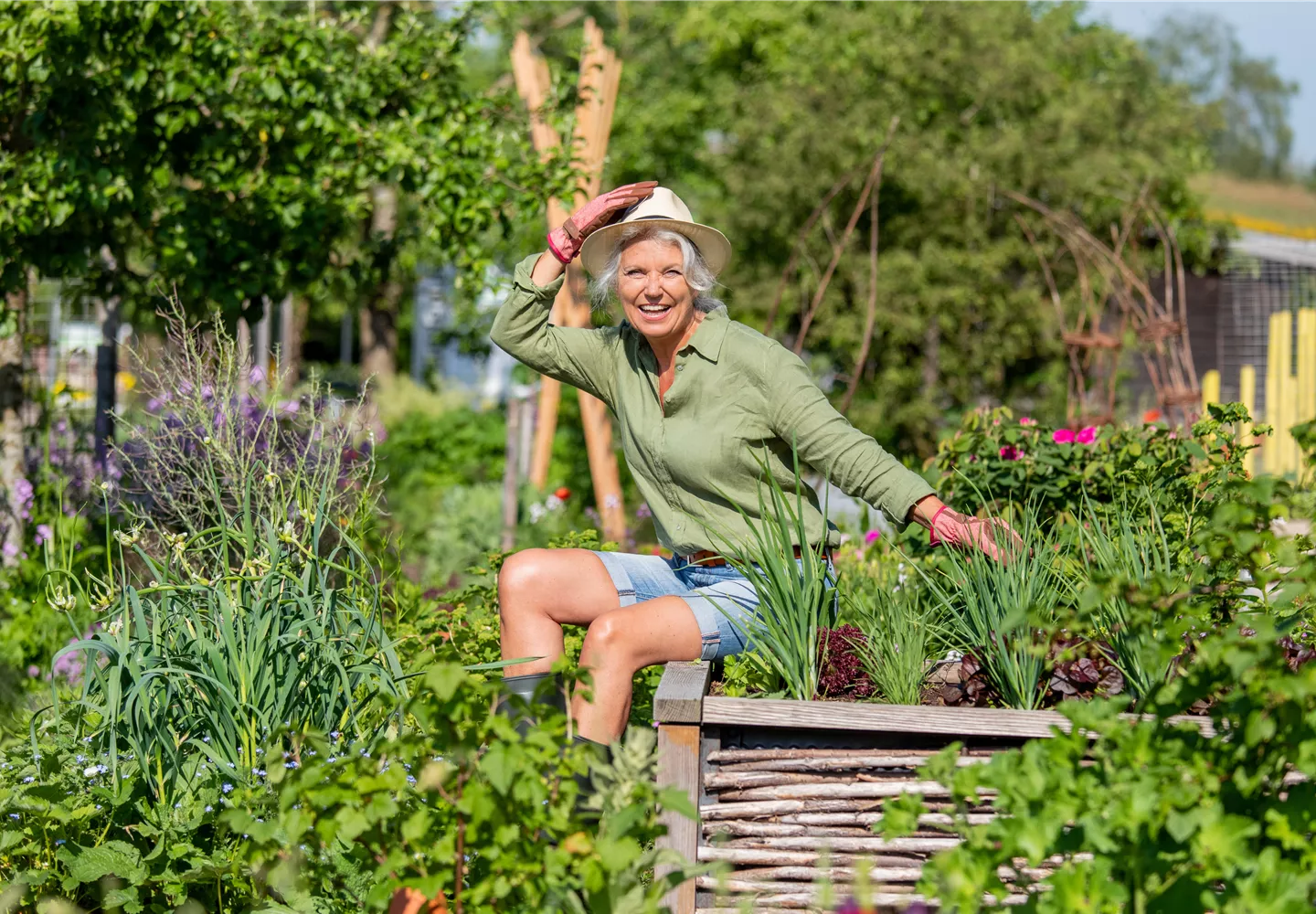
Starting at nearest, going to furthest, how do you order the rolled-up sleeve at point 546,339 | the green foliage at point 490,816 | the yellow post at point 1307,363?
the green foliage at point 490,816
the rolled-up sleeve at point 546,339
the yellow post at point 1307,363

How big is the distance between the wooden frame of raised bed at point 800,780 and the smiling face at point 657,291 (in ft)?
2.75

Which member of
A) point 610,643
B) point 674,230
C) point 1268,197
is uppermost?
point 1268,197

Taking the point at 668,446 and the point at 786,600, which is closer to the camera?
the point at 786,600

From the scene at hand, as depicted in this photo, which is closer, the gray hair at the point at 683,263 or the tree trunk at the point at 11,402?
the gray hair at the point at 683,263

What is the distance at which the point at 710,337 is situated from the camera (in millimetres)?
2758

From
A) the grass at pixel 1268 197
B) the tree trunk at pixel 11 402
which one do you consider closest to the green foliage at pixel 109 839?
the tree trunk at pixel 11 402

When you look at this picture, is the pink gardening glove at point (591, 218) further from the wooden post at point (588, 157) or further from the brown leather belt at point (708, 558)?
the wooden post at point (588, 157)

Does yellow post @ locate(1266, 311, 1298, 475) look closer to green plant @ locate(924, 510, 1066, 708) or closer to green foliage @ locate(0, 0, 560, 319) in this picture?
green foliage @ locate(0, 0, 560, 319)

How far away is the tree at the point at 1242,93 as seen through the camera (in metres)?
58.9

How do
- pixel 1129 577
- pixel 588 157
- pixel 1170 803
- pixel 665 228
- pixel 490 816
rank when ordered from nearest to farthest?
pixel 1170 803 → pixel 490 816 → pixel 1129 577 → pixel 665 228 → pixel 588 157

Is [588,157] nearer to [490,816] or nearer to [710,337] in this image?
[710,337]

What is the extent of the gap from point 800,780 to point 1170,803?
0.82 metres

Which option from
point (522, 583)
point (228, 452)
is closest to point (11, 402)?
point (228, 452)

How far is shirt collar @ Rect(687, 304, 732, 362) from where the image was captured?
2742mm
